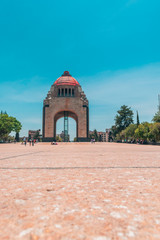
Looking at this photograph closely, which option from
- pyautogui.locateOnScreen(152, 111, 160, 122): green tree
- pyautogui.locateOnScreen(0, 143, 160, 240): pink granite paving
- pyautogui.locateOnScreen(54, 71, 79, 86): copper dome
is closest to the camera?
pyautogui.locateOnScreen(0, 143, 160, 240): pink granite paving

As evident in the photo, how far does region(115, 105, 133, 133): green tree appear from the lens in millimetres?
62938

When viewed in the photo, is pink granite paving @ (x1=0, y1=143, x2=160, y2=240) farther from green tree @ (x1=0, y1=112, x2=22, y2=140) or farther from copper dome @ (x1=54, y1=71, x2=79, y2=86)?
green tree @ (x1=0, y1=112, x2=22, y2=140)

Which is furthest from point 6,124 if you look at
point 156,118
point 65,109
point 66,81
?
point 156,118

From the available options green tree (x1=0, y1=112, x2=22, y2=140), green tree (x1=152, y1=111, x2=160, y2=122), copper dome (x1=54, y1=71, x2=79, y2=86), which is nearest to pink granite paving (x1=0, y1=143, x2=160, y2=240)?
green tree (x1=152, y1=111, x2=160, y2=122)

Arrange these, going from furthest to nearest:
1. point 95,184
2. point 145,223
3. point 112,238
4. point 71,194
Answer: point 95,184 → point 71,194 → point 145,223 → point 112,238

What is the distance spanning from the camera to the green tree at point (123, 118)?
206ft

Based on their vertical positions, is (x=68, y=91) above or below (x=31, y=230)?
above

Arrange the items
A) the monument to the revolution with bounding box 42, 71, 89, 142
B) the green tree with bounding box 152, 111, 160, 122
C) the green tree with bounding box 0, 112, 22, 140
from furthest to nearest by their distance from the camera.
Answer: the green tree with bounding box 0, 112, 22, 140 < the monument to the revolution with bounding box 42, 71, 89, 142 < the green tree with bounding box 152, 111, 160, 122

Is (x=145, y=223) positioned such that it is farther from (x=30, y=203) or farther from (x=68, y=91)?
(x=68, y=91)

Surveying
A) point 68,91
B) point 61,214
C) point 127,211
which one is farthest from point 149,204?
point 68,91

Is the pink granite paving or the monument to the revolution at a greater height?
the monument to the revolution

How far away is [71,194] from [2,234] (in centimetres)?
87

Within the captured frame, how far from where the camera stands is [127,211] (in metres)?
1.33

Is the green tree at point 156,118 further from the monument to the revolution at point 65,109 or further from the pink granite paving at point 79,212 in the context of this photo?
the pink granite paving at point 79,212
